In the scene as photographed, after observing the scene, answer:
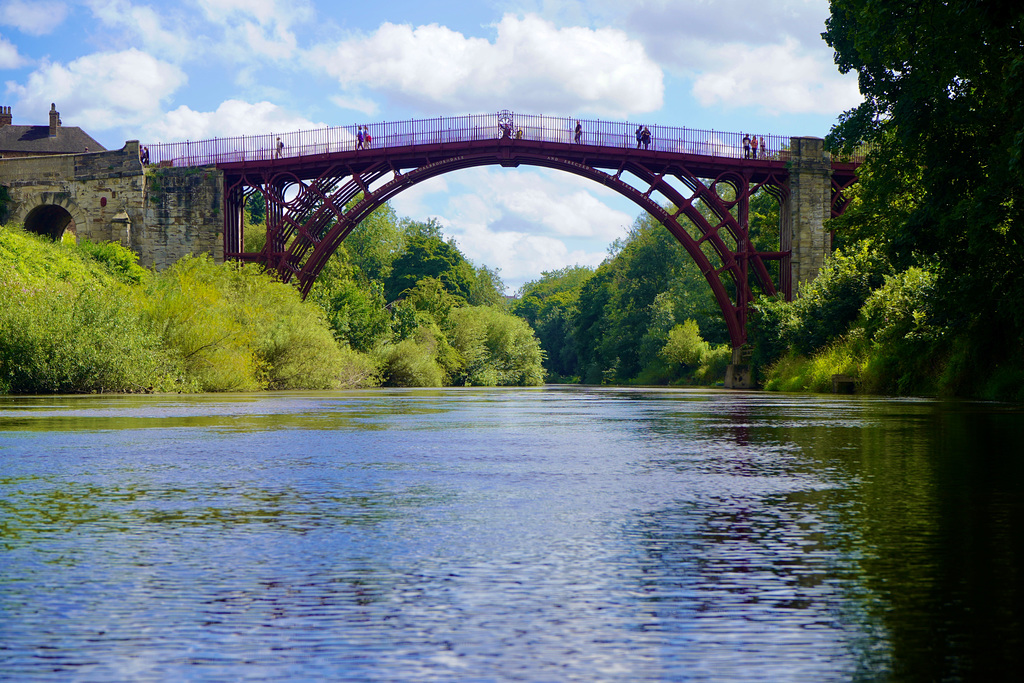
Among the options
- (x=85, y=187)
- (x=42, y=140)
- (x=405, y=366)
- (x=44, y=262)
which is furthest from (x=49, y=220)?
(x=42, y=140)

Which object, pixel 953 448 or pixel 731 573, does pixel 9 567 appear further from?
pixel 953 448

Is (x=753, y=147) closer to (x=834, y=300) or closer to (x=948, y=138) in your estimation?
(x=834, y=300)

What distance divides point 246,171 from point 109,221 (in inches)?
230

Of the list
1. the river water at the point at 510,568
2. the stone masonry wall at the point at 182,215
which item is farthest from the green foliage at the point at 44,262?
the river water at the point at 510,568

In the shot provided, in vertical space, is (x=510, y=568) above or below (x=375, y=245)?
below

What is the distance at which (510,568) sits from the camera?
3082mm

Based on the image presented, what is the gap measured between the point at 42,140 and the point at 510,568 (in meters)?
74.4

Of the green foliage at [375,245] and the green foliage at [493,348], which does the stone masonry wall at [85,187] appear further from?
Result: the green foliage at [375,245]

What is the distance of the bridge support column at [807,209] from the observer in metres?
40.6

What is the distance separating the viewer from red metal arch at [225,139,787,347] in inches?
1532

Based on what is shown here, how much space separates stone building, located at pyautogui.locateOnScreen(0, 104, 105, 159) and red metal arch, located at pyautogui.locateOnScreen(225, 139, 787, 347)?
1340 inches

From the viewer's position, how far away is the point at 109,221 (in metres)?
41.6

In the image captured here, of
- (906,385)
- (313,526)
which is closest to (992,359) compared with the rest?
(906,385)

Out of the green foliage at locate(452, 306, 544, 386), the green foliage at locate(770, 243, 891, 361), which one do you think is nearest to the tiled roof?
the green foliage at locate(452, 306, 544, 386)
